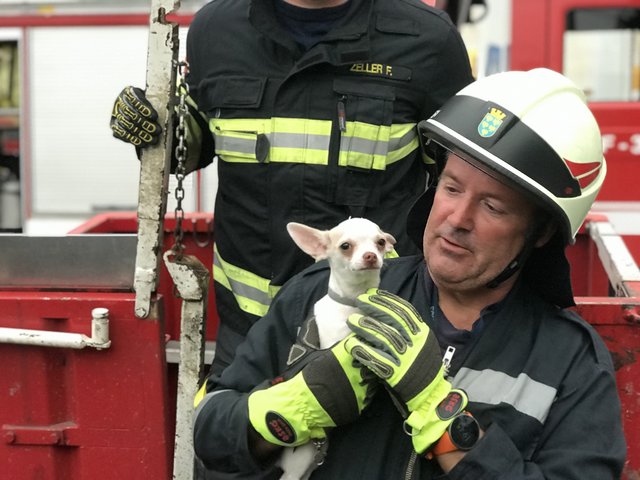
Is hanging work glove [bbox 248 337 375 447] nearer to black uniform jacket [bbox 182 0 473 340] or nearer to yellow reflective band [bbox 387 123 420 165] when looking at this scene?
black uniform jacket [bbox 182 0 473 340]

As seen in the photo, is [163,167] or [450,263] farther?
[163,167]

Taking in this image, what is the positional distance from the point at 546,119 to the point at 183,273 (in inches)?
46.1

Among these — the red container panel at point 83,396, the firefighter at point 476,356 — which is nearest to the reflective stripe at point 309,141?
the red container panel at point 83,396

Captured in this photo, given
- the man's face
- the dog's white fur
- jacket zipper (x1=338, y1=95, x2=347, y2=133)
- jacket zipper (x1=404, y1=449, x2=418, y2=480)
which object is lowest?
jacket zipper (x1=404, y1=449, x2=418, y2=480)

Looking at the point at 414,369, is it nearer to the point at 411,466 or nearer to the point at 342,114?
the point at 411,466

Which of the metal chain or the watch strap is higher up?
the metal chain

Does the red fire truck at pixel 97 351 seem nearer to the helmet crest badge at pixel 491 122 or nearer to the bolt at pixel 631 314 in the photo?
the bolt at pixel 631 314

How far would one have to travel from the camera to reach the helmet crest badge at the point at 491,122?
5.89 ft

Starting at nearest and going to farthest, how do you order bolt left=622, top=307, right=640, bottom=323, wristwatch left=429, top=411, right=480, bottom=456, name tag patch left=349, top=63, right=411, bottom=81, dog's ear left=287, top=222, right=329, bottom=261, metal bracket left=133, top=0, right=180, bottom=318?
wristwatch left=429, top=411, right=480, bottom=456, dog's ear left=287, top=222, right=329, bottom=261, bolt left=622, top=307, right=640, bottom=323, metal bracket left=133, top=0, right=180, bottom=318, name tag patch left=349, top=63, right=411, bottom=81

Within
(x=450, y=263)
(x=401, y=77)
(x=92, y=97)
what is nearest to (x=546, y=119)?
(x=450, y=263)

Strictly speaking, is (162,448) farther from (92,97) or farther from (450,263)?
(92,97)

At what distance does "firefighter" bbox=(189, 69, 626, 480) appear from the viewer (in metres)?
1.68

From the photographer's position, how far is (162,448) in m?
Answer: 2.57

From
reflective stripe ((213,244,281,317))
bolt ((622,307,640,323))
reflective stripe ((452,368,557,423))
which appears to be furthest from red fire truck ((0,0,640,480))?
reflective stripe ((452,368,557,423))
